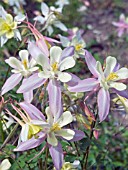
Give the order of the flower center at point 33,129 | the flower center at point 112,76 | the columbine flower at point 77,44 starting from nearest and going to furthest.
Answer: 1. the flower center at point 33,129
2. the flower center at point 112,76
3. the columbine flower at point 77,44

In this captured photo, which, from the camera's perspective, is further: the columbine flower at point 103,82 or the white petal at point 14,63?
the white petal at point 14,63

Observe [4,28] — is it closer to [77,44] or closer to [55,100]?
[77,44]

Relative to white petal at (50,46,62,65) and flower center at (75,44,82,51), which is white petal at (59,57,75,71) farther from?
flower center at (75,44,82,51)

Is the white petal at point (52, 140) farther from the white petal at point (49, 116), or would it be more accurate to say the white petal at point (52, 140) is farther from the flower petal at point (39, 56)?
the flower petal at point (39, 56)

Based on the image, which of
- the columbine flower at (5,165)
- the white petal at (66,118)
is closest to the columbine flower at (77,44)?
the white petal at (66,118)

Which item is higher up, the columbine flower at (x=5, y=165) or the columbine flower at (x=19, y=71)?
the columbine flower at (x=19, y=71)

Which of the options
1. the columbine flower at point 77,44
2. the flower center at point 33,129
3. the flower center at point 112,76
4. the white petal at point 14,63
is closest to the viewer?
the flower center at point 33,129

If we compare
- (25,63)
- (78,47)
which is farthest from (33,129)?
(78,47)

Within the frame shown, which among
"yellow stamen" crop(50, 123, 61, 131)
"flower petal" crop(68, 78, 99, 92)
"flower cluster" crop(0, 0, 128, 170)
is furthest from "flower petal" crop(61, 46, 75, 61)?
"yellow stamen" crop(50, 123, 61, 131)

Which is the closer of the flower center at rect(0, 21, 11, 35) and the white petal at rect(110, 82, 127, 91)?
the white petal at rect(110, 82, 127, 91)
